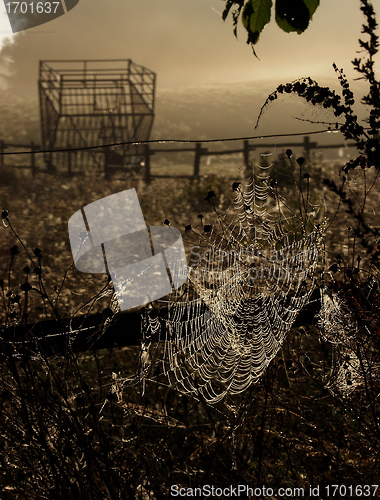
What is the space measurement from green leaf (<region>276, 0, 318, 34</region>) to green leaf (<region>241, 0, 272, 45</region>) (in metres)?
0.04

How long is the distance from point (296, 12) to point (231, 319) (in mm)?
1919

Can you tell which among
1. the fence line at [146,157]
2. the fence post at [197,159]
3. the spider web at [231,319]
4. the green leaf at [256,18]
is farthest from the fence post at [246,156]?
the green leaf at [256,18]

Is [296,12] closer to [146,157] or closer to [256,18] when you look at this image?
[256,18]

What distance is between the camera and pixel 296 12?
5.63 ft

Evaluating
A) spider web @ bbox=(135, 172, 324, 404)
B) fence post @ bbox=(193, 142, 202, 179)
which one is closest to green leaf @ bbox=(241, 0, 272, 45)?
spider web @ bbox=(135, 172, 324, 404)

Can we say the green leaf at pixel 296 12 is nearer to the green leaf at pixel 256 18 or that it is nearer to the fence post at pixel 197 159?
the green leaf at pixel 256 18

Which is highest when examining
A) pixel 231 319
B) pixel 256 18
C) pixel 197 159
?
pixel 256 18

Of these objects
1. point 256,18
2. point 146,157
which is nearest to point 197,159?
point 146,157

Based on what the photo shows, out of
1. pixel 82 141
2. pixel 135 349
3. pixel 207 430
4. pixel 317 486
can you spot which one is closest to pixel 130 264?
pixel 135 349

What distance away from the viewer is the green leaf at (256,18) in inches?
68.2

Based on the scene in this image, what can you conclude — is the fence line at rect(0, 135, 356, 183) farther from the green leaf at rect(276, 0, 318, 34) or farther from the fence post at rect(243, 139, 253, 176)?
the green leaf at rect(276, 0, 318, 34)

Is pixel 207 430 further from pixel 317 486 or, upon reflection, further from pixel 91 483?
pixel 91 483

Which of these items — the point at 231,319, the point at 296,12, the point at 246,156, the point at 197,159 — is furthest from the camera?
the point at 197,159

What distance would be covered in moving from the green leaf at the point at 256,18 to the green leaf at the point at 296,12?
41 mm
